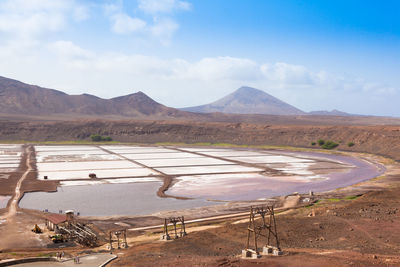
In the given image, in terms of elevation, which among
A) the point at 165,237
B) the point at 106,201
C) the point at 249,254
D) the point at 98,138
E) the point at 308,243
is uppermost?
the point at 98,138

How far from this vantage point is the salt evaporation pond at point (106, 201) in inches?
1437

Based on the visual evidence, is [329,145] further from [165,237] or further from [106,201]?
[165,237]

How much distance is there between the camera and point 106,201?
3966 cm

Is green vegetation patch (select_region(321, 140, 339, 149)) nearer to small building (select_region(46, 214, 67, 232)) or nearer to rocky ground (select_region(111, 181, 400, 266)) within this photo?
rocky ground (select_region(111, 181, 400, 266))

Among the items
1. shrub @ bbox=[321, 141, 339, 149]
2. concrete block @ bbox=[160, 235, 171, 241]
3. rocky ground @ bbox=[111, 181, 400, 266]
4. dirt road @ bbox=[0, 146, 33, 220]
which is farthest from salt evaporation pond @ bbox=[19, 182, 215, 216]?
shrub @ bbox=[321, 141, 339, 149]

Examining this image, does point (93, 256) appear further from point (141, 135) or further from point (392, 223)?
point (141, 135)

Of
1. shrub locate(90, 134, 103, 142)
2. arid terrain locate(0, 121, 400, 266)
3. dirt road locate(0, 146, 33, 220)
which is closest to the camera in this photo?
arid terrain locate(0, 121, 400, 266)

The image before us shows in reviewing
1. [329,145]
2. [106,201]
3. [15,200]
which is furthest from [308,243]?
[329,145]

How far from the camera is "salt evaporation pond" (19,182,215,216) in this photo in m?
36.5

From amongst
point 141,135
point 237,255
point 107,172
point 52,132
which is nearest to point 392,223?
point 237,255

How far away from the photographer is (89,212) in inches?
1396

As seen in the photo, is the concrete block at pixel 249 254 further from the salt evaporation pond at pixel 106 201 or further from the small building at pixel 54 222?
the salt evaporation pond at pixel 106 201

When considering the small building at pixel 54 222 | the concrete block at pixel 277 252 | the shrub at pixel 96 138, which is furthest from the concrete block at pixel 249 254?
the shrub at pixel 96 138

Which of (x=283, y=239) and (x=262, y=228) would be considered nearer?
(x=262, y=228)
